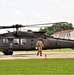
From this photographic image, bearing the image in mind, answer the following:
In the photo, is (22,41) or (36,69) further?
(22,41)

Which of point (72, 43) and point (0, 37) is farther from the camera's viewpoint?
point (72, 43)

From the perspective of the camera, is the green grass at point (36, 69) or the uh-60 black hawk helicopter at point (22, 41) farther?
the uh-60 black hawk helicopter at point (22, 41)

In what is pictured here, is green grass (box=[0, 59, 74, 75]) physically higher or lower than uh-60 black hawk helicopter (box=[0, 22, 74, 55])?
lower

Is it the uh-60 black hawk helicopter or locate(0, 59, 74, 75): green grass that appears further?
the uh-60 black hawk helicopter

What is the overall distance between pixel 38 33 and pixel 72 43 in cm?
453

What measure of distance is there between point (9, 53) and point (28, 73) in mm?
17812

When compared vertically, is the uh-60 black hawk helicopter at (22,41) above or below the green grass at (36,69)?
above

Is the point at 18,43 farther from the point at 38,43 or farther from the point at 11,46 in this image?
the point at 38,43

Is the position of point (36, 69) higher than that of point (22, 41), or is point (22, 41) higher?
point (22, 41)

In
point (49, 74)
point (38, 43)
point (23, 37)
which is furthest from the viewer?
point (23, 37)

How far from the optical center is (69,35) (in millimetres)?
137500

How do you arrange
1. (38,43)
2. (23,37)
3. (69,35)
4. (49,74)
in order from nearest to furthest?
(49,74) → (38,43) → (23,37) → (69,35)

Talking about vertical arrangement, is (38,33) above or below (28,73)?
above

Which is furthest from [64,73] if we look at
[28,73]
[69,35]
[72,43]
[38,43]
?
[69,35]
